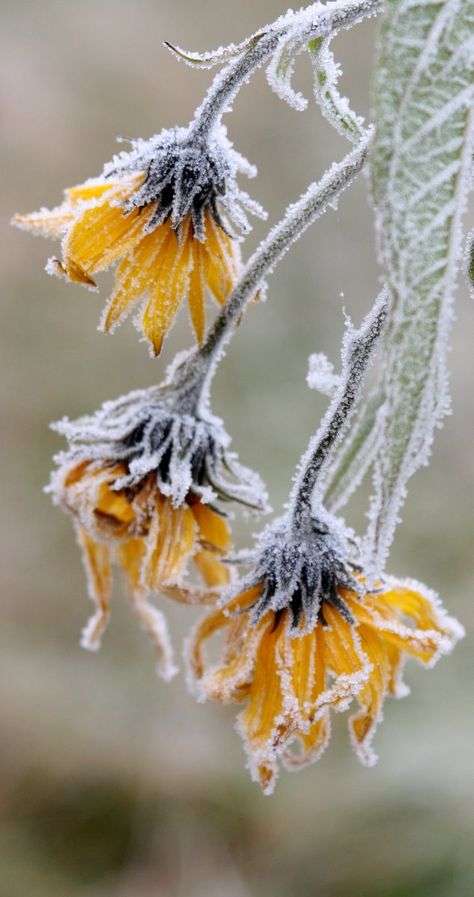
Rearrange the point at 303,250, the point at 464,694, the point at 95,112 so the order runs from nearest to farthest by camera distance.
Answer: the point at 464,694
the point at 303,250
the point at 95,112

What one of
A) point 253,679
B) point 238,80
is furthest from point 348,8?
point 253,679

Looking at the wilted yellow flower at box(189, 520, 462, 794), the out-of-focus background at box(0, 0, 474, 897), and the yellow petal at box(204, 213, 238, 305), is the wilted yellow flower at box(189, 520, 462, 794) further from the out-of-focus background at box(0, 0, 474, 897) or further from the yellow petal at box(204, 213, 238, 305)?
the out-of-focus background at box(0, 0, 474, 897)

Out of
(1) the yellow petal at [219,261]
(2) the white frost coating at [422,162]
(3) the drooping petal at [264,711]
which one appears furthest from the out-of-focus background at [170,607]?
(2) the white frost coating at [422,162]

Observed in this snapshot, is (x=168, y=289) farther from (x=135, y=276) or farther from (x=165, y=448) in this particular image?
(x=165, y=448)

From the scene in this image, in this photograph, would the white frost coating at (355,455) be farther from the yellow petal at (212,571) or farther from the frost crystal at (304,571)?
the yellow petal at (212,571)

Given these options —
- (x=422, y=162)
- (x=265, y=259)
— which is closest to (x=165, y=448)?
(x=265, y=259)

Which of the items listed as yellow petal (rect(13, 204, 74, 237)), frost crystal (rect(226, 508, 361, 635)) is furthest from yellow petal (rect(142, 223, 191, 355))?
frost crystal (rect(226, 508, 361, 635))

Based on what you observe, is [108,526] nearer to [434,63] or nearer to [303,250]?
[434,63]

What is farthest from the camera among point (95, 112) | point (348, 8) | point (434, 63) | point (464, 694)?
point (95, 112)
